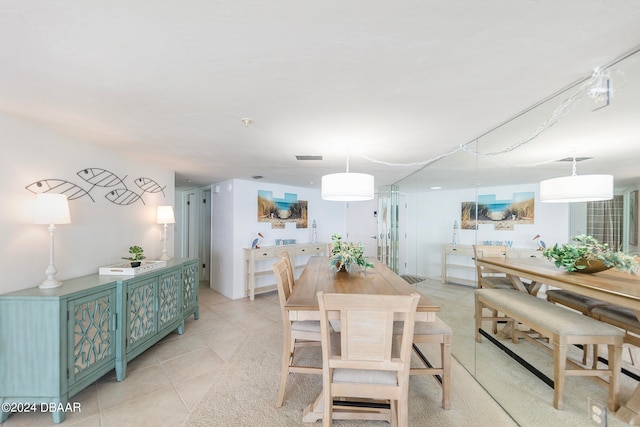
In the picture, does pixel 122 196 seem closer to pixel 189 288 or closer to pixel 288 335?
pixel 189 288

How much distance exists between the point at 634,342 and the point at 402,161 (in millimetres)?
2345

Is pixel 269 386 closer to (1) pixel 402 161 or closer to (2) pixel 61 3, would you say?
(2) pixel 61 3

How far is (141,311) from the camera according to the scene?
2.33m

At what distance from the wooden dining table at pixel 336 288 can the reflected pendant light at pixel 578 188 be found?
1.05 m

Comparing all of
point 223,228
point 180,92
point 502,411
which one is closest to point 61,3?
point 180,92

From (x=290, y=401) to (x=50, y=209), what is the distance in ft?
7.67

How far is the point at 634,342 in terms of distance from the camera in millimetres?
1351

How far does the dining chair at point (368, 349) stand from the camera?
127cm

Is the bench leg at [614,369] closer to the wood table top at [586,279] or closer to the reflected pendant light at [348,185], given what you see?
the wood table top at [586,279]

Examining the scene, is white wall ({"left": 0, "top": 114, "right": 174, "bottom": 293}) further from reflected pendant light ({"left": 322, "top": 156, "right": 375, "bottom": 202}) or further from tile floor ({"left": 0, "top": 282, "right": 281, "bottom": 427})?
reflected pendant light ({"left": 322, "top": 156, "right": 375, "bottom": 202})

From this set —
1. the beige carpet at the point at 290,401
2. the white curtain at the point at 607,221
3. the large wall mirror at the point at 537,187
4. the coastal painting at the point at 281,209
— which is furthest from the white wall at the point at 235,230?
the white curtain at the point at 607,221

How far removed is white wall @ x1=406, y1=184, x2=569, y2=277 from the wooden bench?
0.47 metres

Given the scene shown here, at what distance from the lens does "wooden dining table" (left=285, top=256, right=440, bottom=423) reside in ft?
5.16

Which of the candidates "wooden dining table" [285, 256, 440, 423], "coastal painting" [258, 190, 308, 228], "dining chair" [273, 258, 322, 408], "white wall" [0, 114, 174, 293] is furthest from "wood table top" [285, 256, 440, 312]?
"coastal painting" [258, 190, 308, 228]
